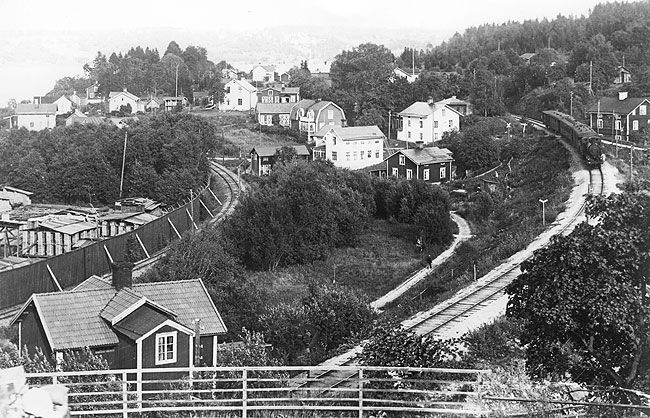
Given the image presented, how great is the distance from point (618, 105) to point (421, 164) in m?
4.61

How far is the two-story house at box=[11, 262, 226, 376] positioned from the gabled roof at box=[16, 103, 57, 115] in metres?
20.2

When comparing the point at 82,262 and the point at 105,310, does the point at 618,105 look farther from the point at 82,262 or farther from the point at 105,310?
the point at 105,310

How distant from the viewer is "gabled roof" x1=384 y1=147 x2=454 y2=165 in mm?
18344

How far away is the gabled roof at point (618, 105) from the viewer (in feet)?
62.0

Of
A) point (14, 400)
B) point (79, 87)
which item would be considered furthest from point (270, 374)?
point (79, 87)

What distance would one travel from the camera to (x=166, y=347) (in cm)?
600

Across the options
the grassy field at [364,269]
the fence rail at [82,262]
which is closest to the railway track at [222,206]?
the fence rail at [82,262]

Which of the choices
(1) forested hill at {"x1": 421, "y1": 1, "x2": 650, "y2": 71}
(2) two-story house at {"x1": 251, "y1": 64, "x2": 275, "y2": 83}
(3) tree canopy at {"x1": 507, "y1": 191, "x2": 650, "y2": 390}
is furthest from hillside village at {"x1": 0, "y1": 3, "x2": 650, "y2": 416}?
(2) two-story house at {"x1": 251, "y1": 64, "x2": 275, "y2": 83}

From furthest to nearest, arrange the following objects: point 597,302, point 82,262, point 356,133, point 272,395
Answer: point 356,133 → point 82,262 → point 272,395 → point 597,302

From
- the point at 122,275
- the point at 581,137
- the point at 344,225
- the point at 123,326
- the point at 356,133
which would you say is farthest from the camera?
the point at 356,133

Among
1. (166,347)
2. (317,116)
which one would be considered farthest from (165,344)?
(317,116)

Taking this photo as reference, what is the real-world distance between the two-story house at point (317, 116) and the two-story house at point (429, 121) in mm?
1980

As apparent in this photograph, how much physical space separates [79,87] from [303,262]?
23.0 m

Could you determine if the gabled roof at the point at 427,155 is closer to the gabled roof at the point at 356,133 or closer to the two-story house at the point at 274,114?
the gabled roof at the point at 356,133
